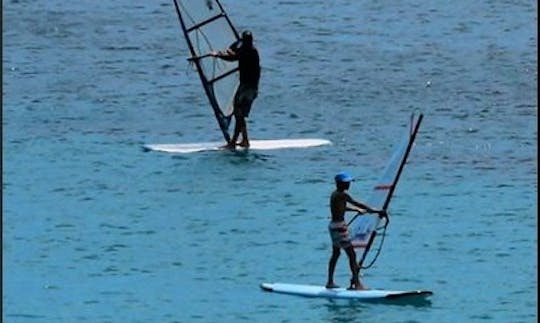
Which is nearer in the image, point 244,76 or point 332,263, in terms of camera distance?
point 332,263

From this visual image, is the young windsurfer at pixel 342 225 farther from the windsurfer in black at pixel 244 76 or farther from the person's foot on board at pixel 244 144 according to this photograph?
the person's foot on board at pixel 244 144

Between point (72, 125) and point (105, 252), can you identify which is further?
point (72, 125)

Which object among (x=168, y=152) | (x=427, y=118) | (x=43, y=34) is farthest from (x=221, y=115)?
(x=43, y=34)

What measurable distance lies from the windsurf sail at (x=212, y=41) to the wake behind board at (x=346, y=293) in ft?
34.5

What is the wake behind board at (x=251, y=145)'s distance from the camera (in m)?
34.7

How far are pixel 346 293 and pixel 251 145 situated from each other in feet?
34.3

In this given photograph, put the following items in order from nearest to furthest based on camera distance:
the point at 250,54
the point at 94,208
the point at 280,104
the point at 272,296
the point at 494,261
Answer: the point at 272,296, the point at 494,261, the point at 94,208, the point at 250,54, the point at 280,104

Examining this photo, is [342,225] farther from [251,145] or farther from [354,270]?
[251,145]

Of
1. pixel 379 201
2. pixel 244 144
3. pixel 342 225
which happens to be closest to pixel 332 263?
pixel 342 225

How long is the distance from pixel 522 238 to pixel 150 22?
24.2 meters

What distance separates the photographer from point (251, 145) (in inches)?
1379

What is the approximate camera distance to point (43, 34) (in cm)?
4859

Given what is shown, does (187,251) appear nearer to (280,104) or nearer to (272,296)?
(272,296)

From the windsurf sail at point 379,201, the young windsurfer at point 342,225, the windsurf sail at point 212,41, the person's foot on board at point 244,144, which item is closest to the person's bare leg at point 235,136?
the person's foot on board at point 244,144
